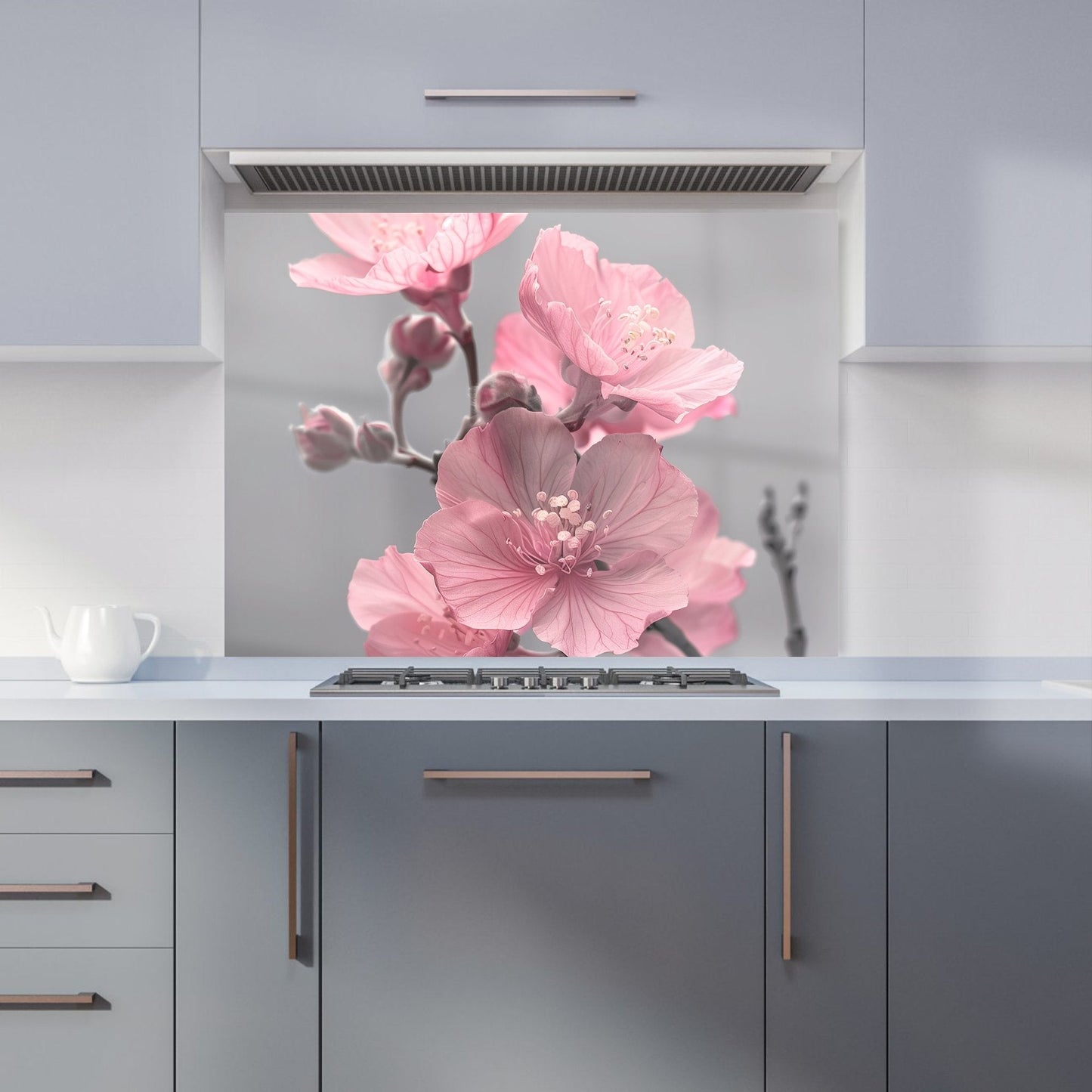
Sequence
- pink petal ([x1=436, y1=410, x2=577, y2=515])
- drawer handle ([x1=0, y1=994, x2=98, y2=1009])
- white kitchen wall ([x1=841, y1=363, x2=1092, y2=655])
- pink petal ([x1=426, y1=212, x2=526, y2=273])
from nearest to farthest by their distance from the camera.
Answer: drawer handle ([x1=0, y1=994, x2=98, y2=1009])
pink petal ([x1=436, y1=410, x2=577, y2=515])
pink petal ([x1=426, y1=212, x2=526, y2=273])
white kitchen wall ([x1=841, y1=363, x2=1092, y2=655])

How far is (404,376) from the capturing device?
2180mm

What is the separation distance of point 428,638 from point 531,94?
110 cm

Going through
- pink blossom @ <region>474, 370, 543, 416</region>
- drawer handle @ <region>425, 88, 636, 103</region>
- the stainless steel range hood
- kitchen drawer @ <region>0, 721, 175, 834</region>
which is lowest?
kitchen drawer @ <region>0, 721, 175, 834</region>

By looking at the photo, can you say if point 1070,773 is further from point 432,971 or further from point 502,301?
point 502,301

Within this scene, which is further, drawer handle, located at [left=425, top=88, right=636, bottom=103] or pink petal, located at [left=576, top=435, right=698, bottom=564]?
pink petal, located at [left=576, top=435, right=698, bottom=564]

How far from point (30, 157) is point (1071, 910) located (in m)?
2.38

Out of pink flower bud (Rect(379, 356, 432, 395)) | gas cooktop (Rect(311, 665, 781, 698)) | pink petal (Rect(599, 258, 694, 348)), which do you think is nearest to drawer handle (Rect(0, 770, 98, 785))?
gas cooktop (Rect(311, 665, 781, 698))

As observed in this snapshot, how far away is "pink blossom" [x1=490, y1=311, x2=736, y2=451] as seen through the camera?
2.07 meters

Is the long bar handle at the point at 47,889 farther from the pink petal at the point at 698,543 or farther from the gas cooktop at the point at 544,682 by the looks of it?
the pink petal at the point at 698,543

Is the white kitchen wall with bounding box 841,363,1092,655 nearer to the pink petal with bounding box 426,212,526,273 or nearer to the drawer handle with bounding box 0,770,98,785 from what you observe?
the pink petal with bounding box 426,212,526,273

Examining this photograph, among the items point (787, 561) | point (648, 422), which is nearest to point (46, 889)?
point (648, 422)

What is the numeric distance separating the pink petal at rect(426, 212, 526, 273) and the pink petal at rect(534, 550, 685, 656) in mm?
715

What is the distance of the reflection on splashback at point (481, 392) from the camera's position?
6.97 feet

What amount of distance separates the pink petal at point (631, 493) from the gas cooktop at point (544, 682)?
25 centimetres
